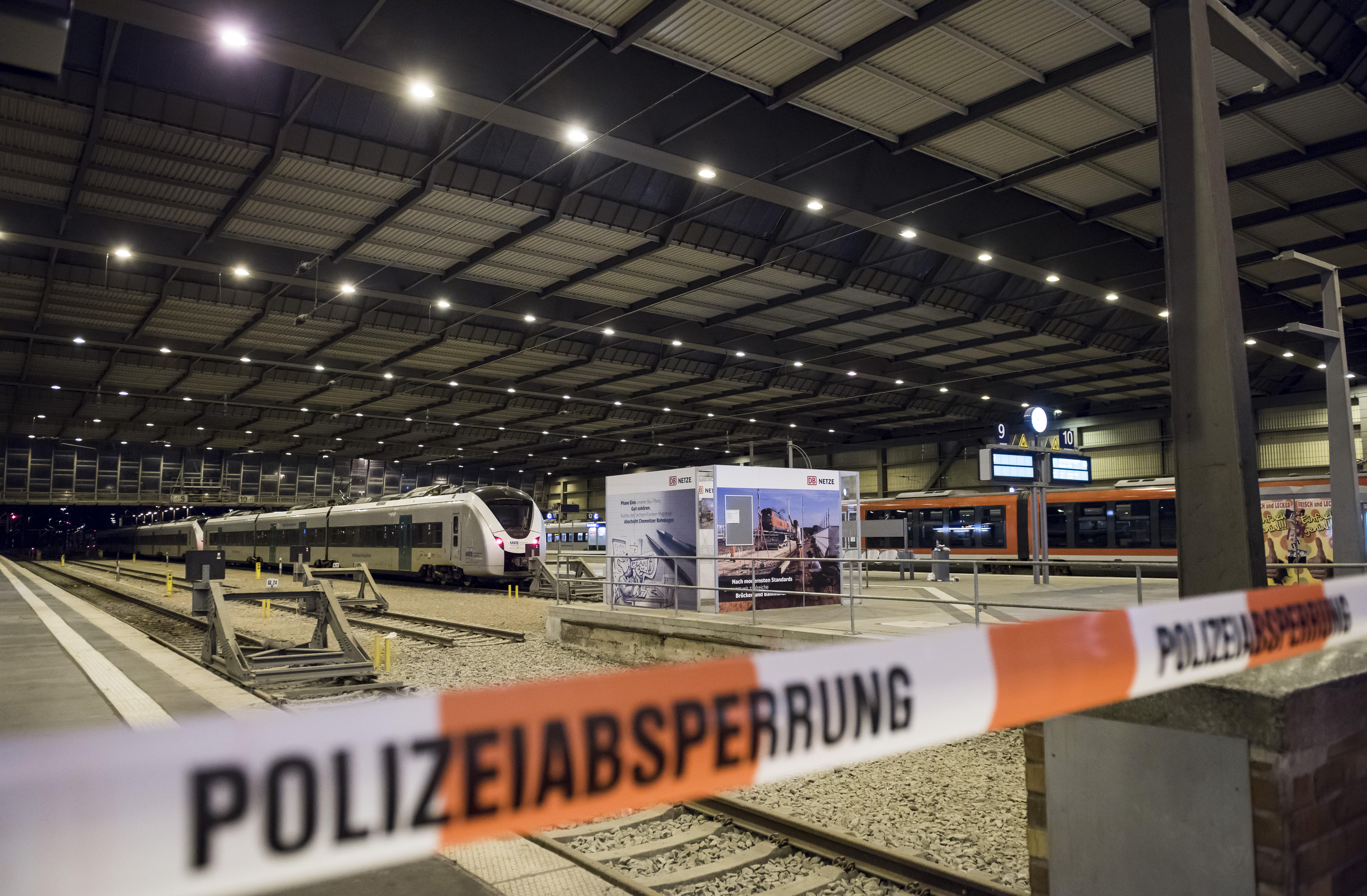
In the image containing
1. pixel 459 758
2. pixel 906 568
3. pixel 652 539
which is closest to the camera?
pixel 459 758

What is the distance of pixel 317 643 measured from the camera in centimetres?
1467

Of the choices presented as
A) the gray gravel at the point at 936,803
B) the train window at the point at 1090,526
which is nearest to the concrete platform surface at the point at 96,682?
the gray gravel at the point at 936,803

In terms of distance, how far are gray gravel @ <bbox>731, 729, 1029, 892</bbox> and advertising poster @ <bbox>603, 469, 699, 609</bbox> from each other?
686 centimetres

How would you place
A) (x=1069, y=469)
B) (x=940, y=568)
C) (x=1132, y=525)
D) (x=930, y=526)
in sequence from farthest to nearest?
(x=930, y=526), (x=1132, y=525), (x=940, y=568), (x=1069, y=469)

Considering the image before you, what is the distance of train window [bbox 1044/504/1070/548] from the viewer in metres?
27.8

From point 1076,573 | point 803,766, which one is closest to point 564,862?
point 803,766

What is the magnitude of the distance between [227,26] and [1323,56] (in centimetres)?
1386

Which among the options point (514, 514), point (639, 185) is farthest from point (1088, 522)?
point (514, 514)

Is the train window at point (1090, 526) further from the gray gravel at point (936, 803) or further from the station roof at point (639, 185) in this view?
the gray gravel at point (936, 803)

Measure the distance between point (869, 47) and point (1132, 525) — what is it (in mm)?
19880

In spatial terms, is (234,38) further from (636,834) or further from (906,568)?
(906,568)

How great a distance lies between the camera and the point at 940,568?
931 inches

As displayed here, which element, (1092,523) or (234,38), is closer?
(234,38)

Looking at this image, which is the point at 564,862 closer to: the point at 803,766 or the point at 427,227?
the point at 803,766
